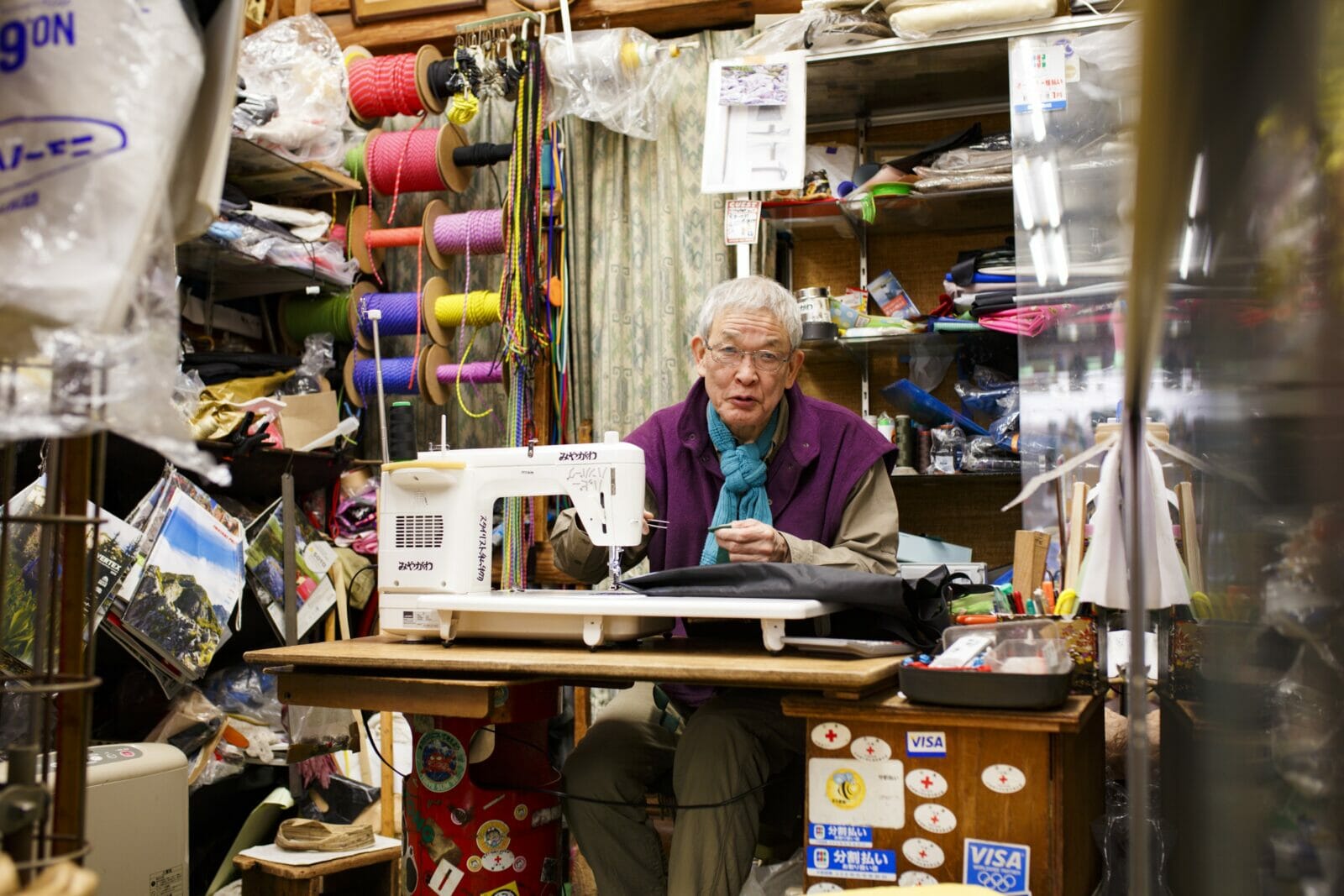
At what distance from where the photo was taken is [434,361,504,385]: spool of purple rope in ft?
12.2

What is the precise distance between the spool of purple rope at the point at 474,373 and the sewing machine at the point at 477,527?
1.60 meters

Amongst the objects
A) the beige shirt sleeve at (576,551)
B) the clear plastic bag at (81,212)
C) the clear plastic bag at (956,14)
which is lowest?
the beige shirt sleeve at (576,551)

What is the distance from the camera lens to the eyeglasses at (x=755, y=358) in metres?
2.43

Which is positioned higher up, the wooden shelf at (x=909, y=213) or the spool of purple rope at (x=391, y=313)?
the wooden shelf at (x=909, y=213)

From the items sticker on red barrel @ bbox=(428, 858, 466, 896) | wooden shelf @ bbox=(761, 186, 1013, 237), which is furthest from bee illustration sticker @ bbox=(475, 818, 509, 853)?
wooden shelf @ bbox=(761, 186, 1013, 237)

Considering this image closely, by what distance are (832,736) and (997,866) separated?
268 mm

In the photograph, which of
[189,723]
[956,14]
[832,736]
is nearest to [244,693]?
[189,723]

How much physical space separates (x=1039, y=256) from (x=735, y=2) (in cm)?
136

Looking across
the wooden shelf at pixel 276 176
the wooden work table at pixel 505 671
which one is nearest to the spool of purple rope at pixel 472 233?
the wooden shelf at pixel 276 176

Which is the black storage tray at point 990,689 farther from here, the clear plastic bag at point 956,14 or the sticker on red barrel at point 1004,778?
the clear plastic bag at point 956,14

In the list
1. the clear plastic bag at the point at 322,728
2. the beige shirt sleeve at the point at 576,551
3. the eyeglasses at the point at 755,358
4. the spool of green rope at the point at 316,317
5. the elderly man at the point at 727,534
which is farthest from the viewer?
the spool of green rope at the point at 316,317

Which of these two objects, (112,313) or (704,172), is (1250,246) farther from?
(704,172)

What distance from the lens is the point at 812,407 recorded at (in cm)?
253

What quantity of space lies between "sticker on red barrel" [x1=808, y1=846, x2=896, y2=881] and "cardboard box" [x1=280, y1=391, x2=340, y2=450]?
2394 millimetres
